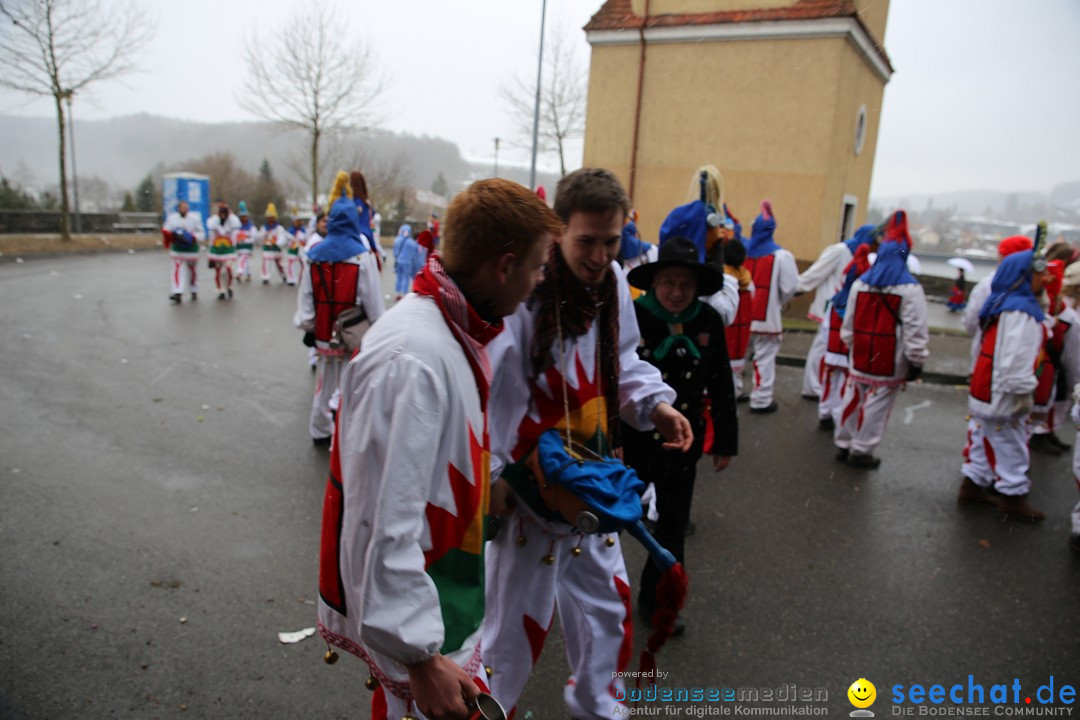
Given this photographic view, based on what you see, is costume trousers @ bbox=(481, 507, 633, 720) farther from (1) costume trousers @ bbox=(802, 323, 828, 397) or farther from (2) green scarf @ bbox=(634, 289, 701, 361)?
(1) costume trousers @ bbox=(802, 323, 828, 397)

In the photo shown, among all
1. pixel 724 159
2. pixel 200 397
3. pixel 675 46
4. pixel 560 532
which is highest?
pixel 675 46

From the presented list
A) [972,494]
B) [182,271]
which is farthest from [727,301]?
[182,271]

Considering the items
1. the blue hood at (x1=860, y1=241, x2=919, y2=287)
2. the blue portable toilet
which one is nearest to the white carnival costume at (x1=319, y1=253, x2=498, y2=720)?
the blue hood at (x1=860, y1=241, x2=919, y2=287)

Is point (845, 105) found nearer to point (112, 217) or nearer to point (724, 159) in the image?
point (724, 159)

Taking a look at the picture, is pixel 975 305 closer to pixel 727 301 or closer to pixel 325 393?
pixel 727 301

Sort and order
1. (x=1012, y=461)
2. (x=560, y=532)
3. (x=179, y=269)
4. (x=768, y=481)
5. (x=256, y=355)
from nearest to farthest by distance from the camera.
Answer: (x=560, y=532), (x=1012, y=461), (x=768, y=481), (x=256, y=355), (x=179, y=269)

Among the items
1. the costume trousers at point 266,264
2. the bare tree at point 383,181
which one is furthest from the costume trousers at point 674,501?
the bare tree at point 383,181

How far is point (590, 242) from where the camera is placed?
2.29 meters

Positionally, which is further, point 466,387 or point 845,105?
point 845,105

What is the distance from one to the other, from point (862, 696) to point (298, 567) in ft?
10.2

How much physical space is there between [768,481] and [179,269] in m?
13.0

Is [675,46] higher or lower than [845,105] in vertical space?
higher

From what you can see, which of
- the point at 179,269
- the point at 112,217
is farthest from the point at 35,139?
the point at 179,269

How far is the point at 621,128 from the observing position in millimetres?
15844
